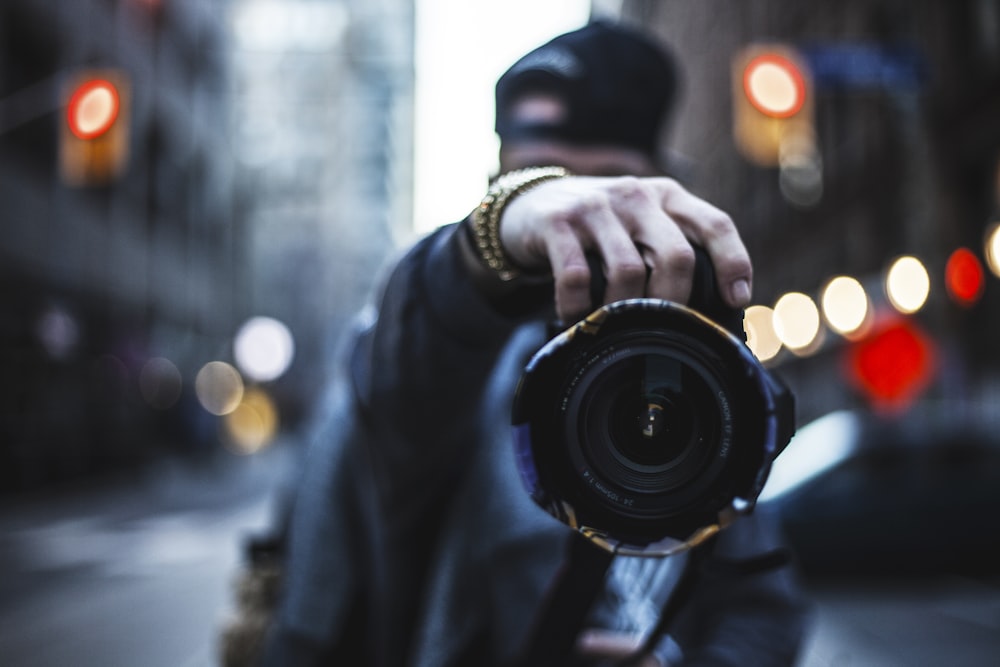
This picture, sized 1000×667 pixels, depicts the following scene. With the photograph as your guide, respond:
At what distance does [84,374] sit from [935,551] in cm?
1853

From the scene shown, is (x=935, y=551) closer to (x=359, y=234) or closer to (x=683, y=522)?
(x=683, y=522)

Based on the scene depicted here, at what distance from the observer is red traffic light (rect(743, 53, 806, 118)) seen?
889 centimetres

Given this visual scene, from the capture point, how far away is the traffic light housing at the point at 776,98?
8.91 metres

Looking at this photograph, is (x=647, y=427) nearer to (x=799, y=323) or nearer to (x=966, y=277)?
(x=966, y=277)

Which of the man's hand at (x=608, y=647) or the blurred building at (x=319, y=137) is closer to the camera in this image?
the man's hand at (x=608, y=647)

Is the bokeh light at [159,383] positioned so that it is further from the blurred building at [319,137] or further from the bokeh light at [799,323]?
the blurred building at [319,137]

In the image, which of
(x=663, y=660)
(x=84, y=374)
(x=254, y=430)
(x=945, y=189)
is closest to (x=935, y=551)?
(x=663, y=660)

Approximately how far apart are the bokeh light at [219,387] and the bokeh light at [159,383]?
1.94 meters

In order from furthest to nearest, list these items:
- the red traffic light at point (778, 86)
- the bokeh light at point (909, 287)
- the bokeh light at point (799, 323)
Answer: the bokeh light at point (799, 323)
the bokeh light at point (909, 287)
the red traffic light at point (778, 86)

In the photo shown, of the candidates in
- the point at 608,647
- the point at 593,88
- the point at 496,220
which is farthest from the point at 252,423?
the point at 496,220

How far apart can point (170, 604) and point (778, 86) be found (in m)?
7.44

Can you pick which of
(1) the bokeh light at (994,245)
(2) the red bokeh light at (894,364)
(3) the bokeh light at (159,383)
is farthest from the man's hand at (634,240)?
(3) the bokeh light at (159,383)

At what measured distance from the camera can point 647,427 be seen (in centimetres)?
99

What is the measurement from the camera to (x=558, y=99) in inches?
58.7
